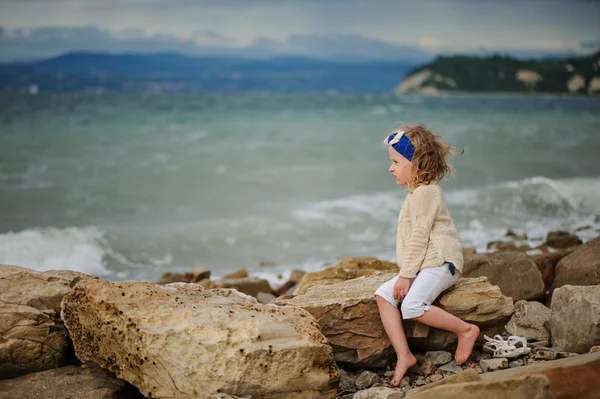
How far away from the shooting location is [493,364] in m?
4.08

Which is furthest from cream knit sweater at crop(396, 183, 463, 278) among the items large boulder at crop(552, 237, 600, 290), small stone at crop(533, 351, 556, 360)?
large boulder at crop(552, 237, 600, 290)

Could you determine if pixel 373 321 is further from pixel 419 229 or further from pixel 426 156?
pixel 426 156

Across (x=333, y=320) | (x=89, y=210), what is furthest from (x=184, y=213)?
(x=333, y=320)

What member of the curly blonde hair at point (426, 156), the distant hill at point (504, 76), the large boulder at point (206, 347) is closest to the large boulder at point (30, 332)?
the large boulder at point (206, 347)

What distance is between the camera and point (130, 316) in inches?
143

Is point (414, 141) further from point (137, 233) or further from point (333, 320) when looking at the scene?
point (137, 233)

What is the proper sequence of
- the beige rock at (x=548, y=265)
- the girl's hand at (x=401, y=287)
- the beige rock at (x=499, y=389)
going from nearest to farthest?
the beige rock at (x=499, y=389) → the girl's hand at (x=401, y=287) → the beige rock at (x=548, y=265)

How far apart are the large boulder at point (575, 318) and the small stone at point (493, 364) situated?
0.53 metres

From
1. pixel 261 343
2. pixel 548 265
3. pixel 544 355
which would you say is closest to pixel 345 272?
pixel 544 355

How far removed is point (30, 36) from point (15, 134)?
3798 millimetres

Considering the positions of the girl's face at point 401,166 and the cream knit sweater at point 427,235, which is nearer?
the cream knit sweater at point 427,235

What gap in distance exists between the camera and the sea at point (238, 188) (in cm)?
1049

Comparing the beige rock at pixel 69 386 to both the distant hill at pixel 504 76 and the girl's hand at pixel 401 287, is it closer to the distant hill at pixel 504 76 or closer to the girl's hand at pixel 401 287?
the girl's hand at pixel 401 287

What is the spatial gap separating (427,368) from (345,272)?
1489mm
